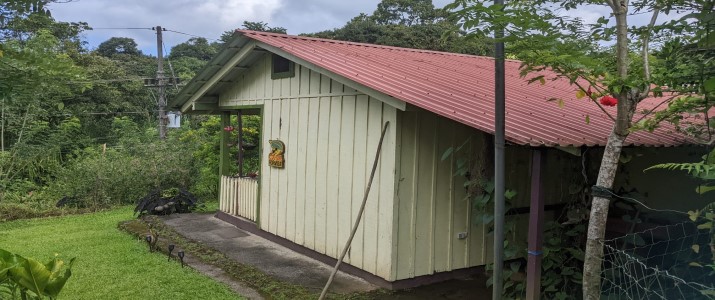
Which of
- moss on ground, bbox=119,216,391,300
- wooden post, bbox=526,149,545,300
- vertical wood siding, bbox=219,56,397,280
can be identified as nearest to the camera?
wooden post, bbox=526,149,545,300

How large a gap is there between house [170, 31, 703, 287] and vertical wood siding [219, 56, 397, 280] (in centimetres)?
2

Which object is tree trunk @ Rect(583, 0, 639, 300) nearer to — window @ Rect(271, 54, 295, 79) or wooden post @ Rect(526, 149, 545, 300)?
wooden post @ Rect(526, 149, 545, 300)

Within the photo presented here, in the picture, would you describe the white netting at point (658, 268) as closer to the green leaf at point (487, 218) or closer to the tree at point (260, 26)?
the green leaf at point (487, 218)

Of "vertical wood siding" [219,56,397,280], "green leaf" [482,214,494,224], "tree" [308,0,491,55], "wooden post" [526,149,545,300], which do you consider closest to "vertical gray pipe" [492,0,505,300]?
"wooden post" [526,149,545,300]

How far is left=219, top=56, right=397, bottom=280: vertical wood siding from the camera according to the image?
545 centimetres

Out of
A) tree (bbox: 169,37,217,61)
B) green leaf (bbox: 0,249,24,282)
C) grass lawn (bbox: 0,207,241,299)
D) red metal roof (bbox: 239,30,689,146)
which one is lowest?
grass lawn (bbox: 0,207,241,299)

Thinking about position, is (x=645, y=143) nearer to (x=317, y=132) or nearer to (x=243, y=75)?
(x=317, y=132)

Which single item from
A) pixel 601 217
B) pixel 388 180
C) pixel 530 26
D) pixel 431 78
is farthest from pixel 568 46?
pixel 431 78

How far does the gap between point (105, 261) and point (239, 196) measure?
8.59 feet

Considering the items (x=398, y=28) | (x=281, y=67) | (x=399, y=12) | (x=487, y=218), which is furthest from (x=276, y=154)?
(x=399, y=12)

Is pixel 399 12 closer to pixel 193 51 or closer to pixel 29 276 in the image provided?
pixel 193 51

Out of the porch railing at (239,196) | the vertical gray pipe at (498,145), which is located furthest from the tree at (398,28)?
the vertical gray pipe at (498,145)

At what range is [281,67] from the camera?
24.2ft

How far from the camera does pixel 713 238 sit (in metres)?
3.10
